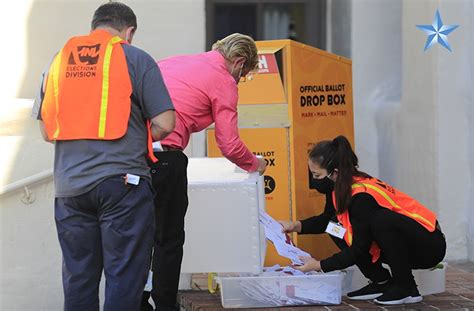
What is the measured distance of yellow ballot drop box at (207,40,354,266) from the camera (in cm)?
572

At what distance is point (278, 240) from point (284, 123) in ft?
3.45

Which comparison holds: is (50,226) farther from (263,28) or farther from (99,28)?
(263,28)

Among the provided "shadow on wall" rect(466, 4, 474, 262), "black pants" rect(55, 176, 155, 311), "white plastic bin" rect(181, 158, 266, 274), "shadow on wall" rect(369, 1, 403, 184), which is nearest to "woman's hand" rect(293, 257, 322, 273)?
"white plastic bin" rect(181, 158, 266, 274)

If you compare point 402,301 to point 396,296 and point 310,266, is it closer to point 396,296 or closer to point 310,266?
Result: point 396,296

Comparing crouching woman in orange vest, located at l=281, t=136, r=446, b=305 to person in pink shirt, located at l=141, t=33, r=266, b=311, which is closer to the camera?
person in pink shirt, located at l=141, t=33, r=266, b=311

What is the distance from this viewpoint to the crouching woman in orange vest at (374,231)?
4.82m

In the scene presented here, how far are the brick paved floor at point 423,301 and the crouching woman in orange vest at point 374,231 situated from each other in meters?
0.07

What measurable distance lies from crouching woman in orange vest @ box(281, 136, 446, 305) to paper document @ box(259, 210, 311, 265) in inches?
2.9

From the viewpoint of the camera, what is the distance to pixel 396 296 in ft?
16.0

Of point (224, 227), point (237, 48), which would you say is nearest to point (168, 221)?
point (224, 227)

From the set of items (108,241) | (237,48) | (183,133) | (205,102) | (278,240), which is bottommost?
(278,240)

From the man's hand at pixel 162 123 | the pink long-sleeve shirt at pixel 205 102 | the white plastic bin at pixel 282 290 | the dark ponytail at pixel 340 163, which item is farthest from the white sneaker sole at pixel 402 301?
the man's hand at pixel 162 123

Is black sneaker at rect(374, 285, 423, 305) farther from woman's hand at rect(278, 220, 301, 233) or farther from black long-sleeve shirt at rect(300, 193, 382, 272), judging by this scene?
woman's hand at rect(278, 220, 301, 233)

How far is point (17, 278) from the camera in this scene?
5.65m
